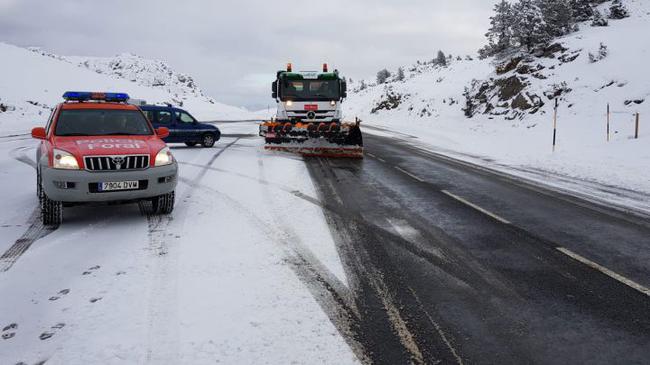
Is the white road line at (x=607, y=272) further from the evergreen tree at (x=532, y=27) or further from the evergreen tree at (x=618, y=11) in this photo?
the evergreen tree at (x=618, y=11)

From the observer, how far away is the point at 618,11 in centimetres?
3027

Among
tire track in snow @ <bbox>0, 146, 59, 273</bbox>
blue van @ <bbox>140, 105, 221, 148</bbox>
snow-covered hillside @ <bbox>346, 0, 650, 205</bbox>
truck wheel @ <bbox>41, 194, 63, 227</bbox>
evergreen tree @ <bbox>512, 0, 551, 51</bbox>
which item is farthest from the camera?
evergreen tree @ <bbox>512, 0, 551, 51</bbox>

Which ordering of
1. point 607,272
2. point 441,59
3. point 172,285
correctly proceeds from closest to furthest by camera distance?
point 172,285, point 607,272, point 441,59

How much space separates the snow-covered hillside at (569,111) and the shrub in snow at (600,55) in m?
0.09

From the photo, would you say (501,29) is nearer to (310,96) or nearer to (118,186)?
(310,96)

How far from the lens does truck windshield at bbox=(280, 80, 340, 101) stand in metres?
16.8

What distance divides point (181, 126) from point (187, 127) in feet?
0.84

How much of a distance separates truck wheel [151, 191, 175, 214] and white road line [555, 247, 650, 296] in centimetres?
577

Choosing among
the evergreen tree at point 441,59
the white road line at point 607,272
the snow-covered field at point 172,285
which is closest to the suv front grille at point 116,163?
the snow-covered field at point 172,285

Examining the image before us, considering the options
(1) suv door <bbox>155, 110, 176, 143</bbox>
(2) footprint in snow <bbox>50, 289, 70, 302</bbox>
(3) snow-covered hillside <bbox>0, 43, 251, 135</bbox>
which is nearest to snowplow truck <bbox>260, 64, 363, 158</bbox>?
(1) suv door <bbox>155, 110, 176, 143</bbox>

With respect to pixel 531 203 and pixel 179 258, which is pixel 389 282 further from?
pixel 531 203

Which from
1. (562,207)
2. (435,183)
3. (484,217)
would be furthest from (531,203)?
(435,183)

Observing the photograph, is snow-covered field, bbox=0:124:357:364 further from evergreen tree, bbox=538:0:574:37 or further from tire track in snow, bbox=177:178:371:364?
evergreen tree, bbox=538:0:574:37

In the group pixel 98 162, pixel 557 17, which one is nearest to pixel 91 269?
pixel 98 162
